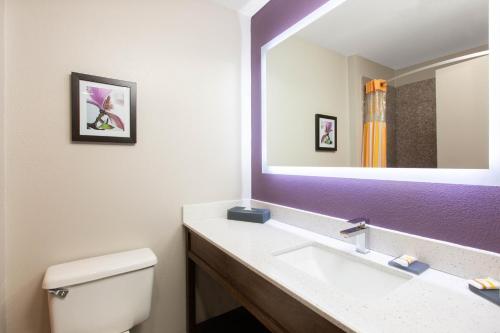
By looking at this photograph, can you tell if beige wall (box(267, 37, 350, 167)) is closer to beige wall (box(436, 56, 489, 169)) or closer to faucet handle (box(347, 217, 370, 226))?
faucet handle (box(347, 217, 370, 226))

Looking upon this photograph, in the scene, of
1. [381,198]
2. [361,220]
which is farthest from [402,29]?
[361,220]

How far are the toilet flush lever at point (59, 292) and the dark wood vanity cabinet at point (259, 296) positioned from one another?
1.98 feet

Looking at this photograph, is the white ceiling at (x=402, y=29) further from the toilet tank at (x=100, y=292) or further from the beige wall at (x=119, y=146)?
the toilet tank at (x=100, y=292)

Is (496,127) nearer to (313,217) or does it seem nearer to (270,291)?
(313,217)

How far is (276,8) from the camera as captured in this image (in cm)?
159

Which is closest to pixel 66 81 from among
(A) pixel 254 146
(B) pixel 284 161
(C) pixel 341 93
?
(A) pixel 254 146

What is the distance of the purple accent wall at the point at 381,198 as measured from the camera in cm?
80

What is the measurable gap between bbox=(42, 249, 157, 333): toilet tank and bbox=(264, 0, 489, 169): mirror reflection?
1.03 meters

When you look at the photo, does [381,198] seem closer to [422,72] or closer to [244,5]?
[422,72]

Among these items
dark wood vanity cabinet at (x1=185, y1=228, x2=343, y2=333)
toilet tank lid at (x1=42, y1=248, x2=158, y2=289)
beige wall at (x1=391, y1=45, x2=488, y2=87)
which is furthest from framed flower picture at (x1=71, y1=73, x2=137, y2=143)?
beige wall at (x1=391, y1=45, x2=488, y2=87)

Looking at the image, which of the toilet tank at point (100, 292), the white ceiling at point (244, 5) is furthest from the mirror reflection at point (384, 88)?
the toilet tank at point (100, 292)

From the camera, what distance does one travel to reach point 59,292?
3.37 ft

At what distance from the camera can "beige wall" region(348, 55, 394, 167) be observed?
119 cm

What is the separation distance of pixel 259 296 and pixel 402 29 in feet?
4.12
